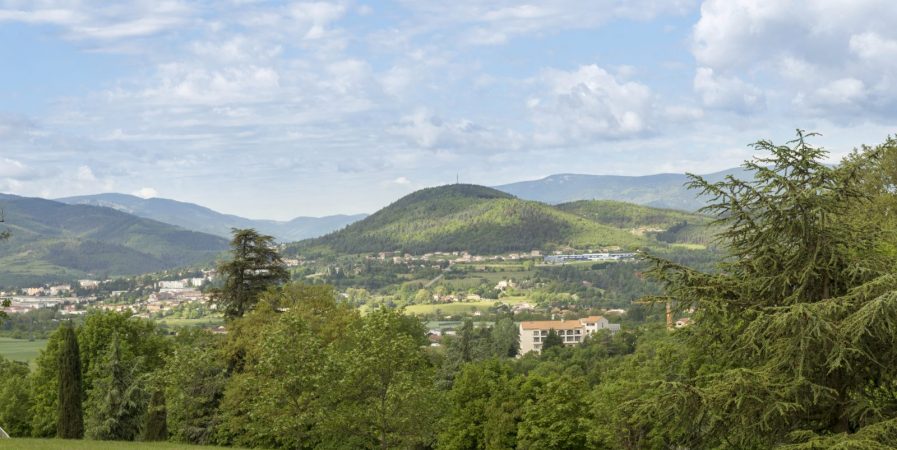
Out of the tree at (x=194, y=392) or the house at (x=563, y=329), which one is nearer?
the tree at (x=194, y=392)

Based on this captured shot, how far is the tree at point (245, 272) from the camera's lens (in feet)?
138

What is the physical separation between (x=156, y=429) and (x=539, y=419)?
18.7 meters

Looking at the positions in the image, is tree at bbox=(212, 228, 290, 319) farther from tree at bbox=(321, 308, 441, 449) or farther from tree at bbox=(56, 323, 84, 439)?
tree at bbox=(321, 308, 441, 449)

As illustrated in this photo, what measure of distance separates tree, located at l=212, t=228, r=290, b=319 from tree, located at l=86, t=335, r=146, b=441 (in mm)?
6072

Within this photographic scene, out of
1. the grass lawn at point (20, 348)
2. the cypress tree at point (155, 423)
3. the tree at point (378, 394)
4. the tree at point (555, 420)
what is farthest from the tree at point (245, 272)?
the grass lawn at point (20, 348)

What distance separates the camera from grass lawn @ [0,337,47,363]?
106812mm

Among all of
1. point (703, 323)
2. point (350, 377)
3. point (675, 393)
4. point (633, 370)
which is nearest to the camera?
point (675, 393)

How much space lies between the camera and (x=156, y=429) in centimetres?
3450

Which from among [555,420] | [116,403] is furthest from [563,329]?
[116,403]

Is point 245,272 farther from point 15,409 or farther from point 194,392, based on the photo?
point 15,409

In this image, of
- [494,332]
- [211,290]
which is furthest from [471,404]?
[494,332]

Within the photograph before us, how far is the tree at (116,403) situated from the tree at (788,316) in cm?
3436

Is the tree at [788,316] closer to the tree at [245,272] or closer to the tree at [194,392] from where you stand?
the tree at [194,392]

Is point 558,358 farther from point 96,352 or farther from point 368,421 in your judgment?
point 368,421
